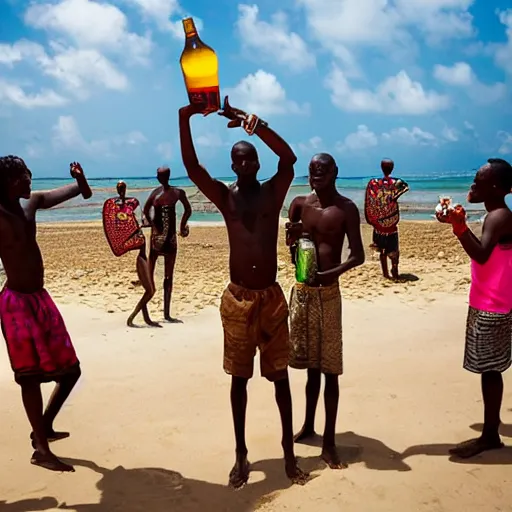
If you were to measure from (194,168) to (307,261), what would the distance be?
0.89 meters

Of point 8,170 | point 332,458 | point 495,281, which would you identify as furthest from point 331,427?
point 8,170

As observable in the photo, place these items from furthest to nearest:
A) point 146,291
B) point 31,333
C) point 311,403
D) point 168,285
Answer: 1. point 168,285
2. point 146,291
3. point 311,403
4. point 31,333

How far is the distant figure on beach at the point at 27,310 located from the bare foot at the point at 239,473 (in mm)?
1042

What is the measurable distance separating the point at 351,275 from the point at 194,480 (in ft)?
22.7

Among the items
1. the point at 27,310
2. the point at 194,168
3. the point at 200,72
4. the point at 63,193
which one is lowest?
the point at 27,310

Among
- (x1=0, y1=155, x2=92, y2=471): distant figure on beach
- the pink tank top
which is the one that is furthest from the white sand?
the pink tank top

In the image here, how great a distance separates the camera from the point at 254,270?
3477mm

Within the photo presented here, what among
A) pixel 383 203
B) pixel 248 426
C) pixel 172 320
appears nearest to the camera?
pixel 248 426

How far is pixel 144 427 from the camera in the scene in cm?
437

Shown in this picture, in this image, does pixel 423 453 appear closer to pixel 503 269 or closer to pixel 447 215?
pixel 503 269

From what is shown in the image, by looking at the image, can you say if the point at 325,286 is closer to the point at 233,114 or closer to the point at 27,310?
the point at 233,114

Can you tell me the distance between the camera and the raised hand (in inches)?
129

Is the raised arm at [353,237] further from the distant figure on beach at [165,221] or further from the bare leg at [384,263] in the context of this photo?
the bare leg at [384,263]

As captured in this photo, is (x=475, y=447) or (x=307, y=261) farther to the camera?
(x=475, y=447)
